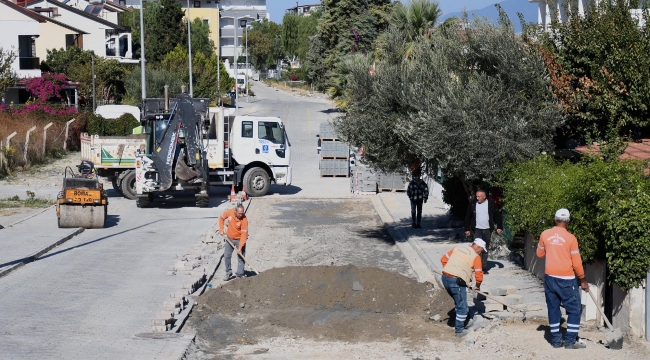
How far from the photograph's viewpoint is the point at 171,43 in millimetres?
69188

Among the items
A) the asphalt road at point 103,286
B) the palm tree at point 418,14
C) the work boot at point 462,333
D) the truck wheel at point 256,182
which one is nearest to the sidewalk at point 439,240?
the work boot at point 462,333

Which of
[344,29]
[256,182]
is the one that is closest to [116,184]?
[256,182]

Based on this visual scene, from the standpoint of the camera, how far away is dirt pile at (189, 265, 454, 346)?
11578 millimetres

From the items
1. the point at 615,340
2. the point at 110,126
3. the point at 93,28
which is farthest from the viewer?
the point at 93,28

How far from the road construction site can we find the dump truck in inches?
90.4

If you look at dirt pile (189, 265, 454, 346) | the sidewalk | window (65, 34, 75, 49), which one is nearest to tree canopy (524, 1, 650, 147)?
the sidewalk

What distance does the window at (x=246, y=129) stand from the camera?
2773cm

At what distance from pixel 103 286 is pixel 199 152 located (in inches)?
418

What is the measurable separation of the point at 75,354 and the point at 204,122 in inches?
626

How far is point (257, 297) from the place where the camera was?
527 inches

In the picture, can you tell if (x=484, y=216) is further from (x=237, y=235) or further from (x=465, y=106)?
(x=237, y=235)

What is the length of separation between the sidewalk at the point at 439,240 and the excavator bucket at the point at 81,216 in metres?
7.30

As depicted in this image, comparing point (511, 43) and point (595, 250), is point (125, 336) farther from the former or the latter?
point (511, 43)

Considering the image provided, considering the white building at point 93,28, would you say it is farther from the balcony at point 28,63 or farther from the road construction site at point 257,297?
the road construction site at point 257,297
